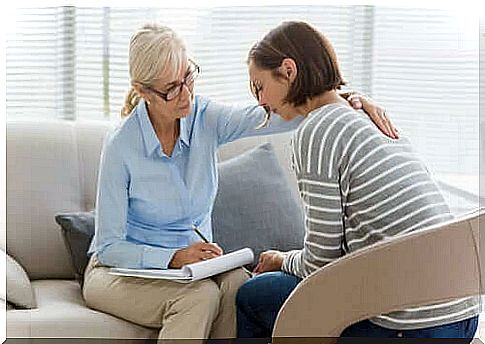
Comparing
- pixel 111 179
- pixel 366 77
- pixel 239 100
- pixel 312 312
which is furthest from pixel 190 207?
pixel 366 77

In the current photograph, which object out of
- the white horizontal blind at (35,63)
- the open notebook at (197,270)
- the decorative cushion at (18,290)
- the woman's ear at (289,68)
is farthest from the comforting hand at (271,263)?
the white horizontal blind at (35,63)

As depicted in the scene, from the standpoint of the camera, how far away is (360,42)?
10.6 ft

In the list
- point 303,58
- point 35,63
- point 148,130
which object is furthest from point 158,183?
point 35,63

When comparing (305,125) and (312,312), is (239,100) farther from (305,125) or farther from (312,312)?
(312,312)

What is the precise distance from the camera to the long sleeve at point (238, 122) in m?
2.48

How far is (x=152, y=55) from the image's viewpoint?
2.34 meters

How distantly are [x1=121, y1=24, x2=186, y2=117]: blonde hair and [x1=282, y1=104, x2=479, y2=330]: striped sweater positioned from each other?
482 mm

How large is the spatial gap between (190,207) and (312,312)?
0.63 meters

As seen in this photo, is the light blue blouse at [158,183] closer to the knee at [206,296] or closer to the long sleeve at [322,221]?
the knee at [206,296]

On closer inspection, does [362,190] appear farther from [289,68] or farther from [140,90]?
[140,90]

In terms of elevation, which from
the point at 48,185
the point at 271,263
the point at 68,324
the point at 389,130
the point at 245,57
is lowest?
the point at 68,324

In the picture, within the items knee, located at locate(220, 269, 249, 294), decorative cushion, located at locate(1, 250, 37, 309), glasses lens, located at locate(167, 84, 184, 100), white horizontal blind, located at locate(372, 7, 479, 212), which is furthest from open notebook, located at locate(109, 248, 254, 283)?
white horizontal blind, located at locate(372, 7, 479, 212)

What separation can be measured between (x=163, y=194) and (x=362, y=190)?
1.99 feet

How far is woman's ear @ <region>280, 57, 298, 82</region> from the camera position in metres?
2.14
